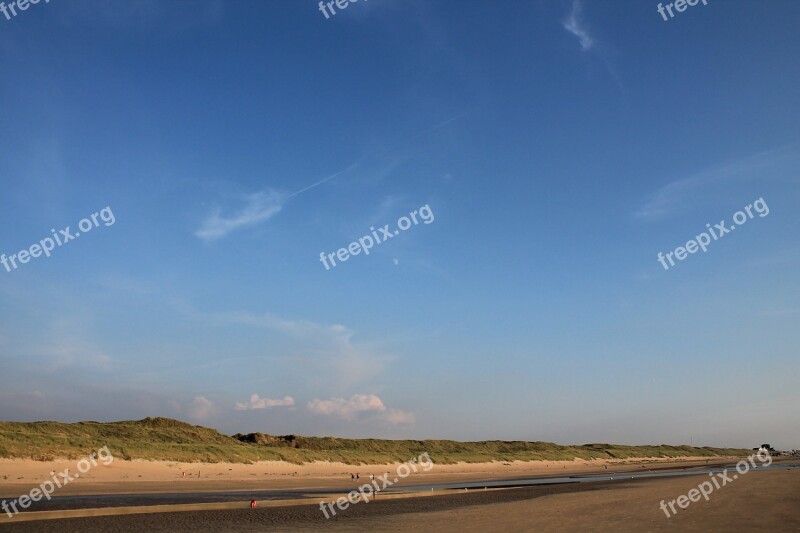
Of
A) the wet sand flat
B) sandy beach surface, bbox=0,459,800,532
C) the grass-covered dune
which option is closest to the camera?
the wet sand flat

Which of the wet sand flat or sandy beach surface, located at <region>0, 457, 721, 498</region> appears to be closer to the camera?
the wet sand flat

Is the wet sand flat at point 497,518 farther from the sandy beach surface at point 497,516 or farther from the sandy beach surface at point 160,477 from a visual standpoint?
the sandy beach surface at point 160,477

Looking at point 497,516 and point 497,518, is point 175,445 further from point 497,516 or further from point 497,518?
point 497,518

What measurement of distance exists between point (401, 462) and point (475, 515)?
76.2 m
